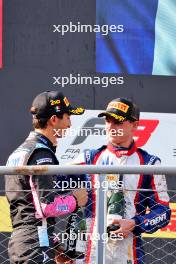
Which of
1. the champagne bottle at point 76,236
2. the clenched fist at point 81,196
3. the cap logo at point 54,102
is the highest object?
the cap logo at point 54,102

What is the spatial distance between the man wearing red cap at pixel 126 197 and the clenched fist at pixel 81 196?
0.44 feet

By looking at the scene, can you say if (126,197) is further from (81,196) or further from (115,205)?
(81,196)

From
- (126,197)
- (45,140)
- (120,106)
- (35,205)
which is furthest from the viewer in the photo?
(120,106)

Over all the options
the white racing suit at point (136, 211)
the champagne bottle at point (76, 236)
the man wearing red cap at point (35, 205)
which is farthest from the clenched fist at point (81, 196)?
the champagne bottle at point (76, 236)

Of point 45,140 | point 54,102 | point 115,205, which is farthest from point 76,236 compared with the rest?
point 54,102

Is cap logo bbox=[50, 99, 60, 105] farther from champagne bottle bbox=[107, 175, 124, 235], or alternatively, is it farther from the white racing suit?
champagne bottle bbox=[107, 175, 124, 235]

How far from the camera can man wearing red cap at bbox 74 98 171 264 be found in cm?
371

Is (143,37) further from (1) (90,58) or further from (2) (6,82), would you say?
(2) (6,82)

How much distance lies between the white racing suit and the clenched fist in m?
0.10

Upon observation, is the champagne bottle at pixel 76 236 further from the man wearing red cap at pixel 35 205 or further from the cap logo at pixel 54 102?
the cap logo at pixel 54 102

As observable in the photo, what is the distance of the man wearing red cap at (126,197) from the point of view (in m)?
3.71

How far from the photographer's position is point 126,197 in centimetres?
382

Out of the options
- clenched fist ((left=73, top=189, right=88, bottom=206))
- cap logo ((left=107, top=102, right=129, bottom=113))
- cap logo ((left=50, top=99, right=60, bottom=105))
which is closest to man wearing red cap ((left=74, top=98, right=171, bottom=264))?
cap logo ((left=107, top=102, right=129, bottom=113))

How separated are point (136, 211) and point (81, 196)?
373 millimetres
